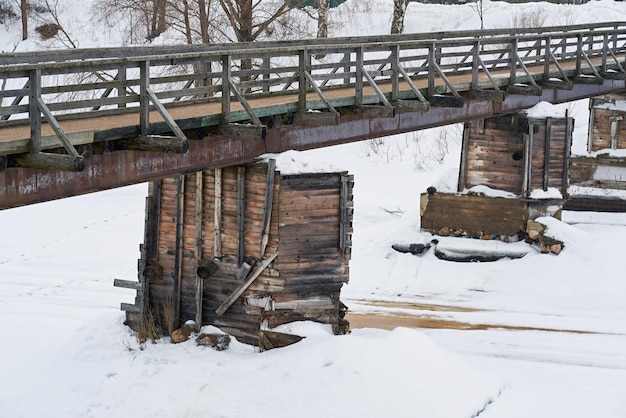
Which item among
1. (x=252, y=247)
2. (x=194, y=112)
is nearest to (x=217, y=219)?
(x=252, y=247)

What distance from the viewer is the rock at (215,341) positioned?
48.8 ft

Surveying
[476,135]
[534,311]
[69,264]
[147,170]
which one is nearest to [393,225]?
[476,135]

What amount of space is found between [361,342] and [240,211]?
96.5 inches

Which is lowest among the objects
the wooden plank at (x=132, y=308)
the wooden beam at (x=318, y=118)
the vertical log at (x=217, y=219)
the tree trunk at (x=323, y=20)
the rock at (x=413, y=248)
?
the wooden plank at (x=132, y=308)

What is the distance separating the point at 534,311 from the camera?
59.5 feet

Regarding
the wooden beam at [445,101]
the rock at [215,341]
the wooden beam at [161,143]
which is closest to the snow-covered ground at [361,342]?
the rock at [215,341]

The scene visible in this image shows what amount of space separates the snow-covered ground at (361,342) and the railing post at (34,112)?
403cm

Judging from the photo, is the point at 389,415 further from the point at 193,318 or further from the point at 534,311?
the point at 534,311

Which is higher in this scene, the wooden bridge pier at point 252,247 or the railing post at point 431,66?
the railing post at point 431,66

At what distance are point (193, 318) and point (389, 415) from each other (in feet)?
12.9

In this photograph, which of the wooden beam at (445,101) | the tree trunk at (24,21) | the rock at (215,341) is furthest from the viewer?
the tree trunk at (24,21)

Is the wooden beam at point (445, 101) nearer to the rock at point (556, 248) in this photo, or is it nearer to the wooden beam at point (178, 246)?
the wooden beam at point (178, 246)

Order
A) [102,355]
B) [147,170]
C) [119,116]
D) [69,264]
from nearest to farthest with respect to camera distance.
A: [147,170] → [119,116] → [102,355] → [69,264]

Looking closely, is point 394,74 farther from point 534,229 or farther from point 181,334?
point 534,229
